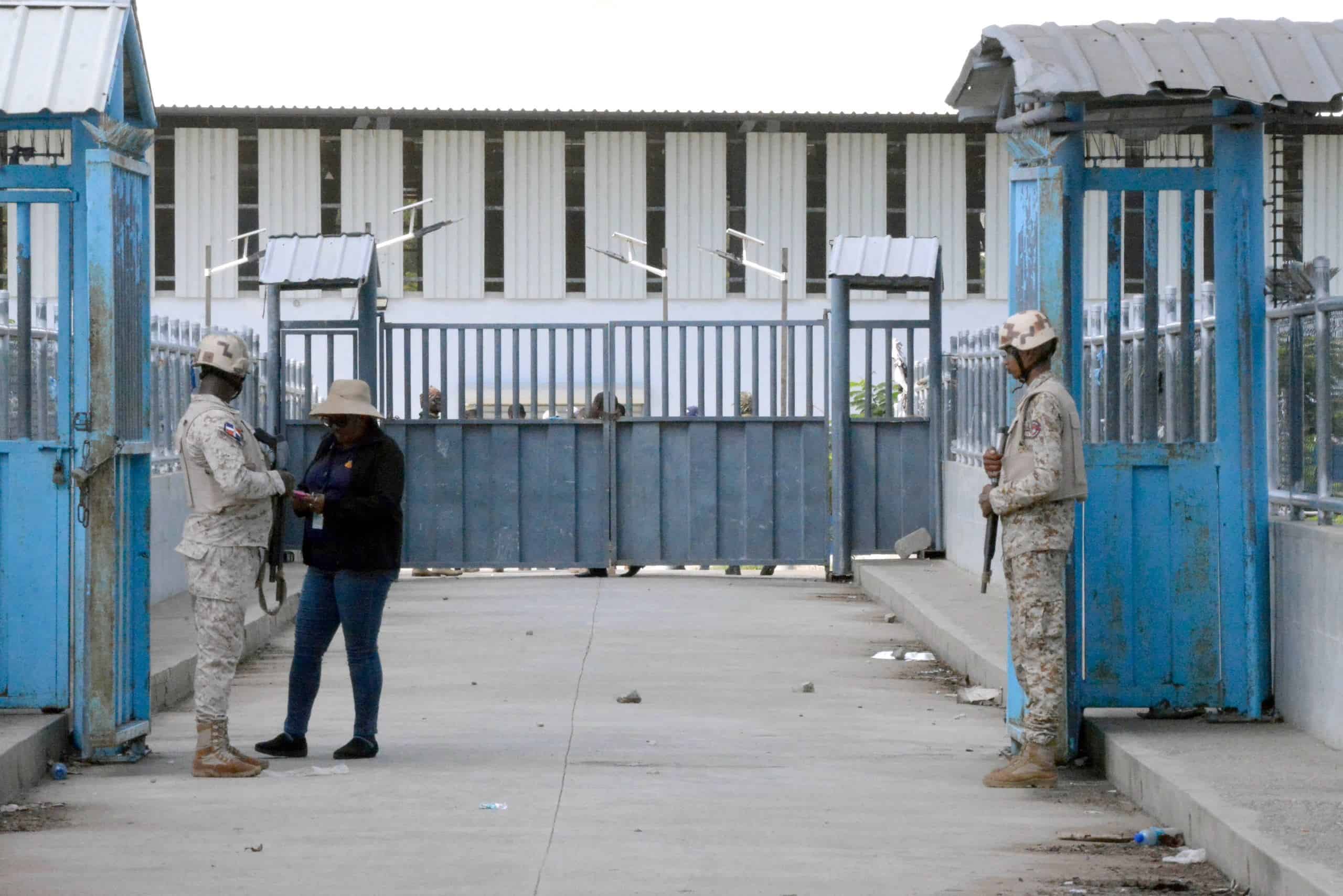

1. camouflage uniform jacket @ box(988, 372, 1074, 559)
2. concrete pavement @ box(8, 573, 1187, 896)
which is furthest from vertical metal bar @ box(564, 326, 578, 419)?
camouflage uniform jacket @ box(988, 372, 1074, 559)

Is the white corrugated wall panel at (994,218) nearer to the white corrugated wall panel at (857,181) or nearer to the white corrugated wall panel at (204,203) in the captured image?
the white corrugated wall panel at (857,181)

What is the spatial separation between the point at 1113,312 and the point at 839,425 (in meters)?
9.90

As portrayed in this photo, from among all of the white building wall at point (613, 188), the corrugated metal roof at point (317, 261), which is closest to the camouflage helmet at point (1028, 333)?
the corrugated metal roof at point (317, 261)

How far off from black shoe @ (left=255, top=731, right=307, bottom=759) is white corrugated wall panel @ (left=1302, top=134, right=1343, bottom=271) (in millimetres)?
43203

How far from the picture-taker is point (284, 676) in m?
13.0

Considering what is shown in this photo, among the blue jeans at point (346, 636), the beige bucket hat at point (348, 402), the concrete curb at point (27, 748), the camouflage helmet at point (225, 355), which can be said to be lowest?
the concrete curb at point (27, 748)

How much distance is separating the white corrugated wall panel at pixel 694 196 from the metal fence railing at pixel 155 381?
27.6m

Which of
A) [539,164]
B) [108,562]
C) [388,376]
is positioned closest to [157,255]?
[539,164]

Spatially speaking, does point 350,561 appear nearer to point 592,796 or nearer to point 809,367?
point 592,796

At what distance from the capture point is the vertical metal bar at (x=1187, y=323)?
31.4 feet

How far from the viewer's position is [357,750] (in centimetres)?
937

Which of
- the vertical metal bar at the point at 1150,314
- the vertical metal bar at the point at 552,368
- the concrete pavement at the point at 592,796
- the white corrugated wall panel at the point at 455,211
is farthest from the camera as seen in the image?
the white corrugated wall panel at the point at 455,211

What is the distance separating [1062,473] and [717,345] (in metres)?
11.4

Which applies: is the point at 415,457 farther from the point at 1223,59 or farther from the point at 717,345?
the point at 1223,59
